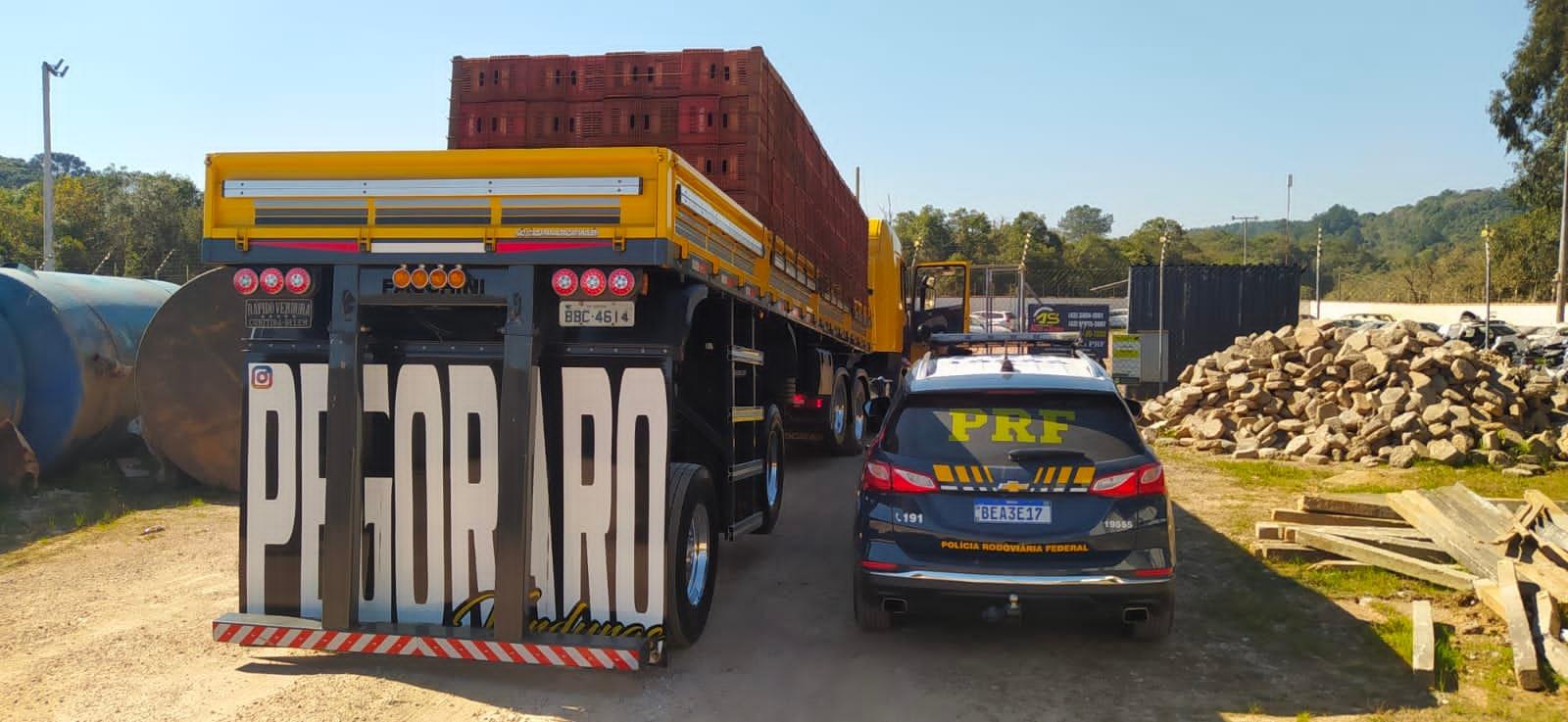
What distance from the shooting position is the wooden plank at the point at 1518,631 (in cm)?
551

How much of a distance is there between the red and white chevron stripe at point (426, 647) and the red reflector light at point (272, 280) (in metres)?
1.74

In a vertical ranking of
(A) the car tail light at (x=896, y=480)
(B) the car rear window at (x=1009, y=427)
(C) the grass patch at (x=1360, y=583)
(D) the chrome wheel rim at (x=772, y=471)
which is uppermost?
(B) the car rear window at (x=1009, y=427)

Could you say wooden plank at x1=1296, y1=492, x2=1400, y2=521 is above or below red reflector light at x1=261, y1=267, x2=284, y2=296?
below

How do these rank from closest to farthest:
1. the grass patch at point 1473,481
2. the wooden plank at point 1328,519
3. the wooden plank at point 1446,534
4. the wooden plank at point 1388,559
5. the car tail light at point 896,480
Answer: the car tail light at point 896,480
the wooden plank at point 1446,534
the wooden plank at point 1388,559
the wooden plank at point 1328,519
the grass patch at point 1473,481

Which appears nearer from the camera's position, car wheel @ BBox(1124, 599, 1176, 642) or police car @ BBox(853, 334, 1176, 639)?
police car @ BBox(853, 334, 1176, 639)

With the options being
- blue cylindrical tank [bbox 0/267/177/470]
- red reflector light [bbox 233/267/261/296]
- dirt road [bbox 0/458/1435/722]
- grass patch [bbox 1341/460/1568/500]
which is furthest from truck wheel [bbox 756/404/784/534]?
blue cylindrical tank [bbox 0/267/177/470]

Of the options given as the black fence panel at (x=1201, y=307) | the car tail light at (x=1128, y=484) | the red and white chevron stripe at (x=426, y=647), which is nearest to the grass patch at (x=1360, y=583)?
the car tail light at (x=1128, y=484)

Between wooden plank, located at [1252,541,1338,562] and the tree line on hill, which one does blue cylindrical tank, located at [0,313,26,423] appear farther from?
the tree line on hill

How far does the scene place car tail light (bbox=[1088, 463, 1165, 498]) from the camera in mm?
5781

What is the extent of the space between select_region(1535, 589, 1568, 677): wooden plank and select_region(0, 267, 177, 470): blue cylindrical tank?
12.8 metres

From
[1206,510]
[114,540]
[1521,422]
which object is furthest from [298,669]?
[1521,422]

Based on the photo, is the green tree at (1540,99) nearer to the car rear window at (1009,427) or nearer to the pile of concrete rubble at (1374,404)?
the pile of concrete rubble at (1374,404)

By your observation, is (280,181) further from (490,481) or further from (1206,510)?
(1206,510)

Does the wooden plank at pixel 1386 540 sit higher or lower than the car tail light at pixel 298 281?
lower
